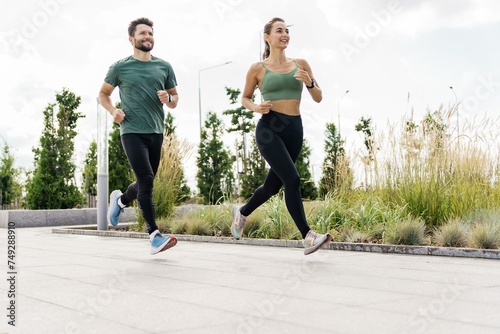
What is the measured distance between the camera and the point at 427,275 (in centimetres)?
417

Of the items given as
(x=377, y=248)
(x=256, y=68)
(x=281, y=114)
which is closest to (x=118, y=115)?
(x=256, y=68)

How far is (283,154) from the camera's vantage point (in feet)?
16.9

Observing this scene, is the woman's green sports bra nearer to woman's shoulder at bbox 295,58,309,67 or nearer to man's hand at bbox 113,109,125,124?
woman's shoulder at bbox 295,58,309,67

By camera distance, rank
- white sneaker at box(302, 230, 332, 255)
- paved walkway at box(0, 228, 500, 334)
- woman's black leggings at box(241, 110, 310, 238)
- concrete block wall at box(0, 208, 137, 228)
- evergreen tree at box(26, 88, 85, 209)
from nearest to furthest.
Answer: paved walkway at box(0, 228, 500, 334) → white sneaker at box(302, 230, 332, 255) → woman's black leggings at box(241, 110, 310, 238) → concrete block wall at box(0, 208, 137, 228) → evergreen tree at box(26, 88, 85, 209)

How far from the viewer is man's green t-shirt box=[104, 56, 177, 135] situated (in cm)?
551

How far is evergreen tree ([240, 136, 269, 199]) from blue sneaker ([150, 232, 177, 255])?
1564 cm

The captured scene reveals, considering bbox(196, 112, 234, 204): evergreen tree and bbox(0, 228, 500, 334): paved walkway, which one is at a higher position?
bbox(196, 112, 234, 204): evergreen tree

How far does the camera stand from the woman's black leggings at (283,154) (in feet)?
16.7

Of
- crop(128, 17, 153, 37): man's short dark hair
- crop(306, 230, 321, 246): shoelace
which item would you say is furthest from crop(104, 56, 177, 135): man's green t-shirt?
crop(306, 230, 321, 246): shoelace

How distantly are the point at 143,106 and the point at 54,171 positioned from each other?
13559mm

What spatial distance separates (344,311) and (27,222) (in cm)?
1437

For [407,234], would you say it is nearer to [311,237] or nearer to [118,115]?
[311,237]

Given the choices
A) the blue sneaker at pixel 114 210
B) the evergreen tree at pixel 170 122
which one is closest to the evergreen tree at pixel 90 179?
the evergreen tree at pixel 170 122

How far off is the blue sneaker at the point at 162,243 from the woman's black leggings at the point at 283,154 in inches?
38.3
